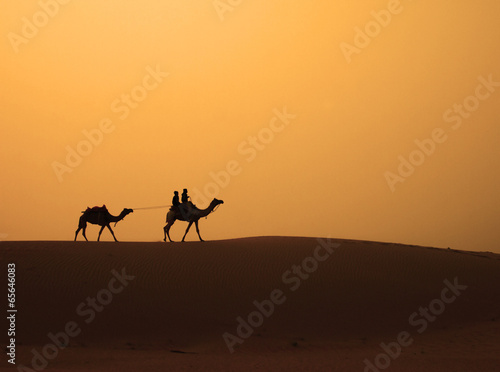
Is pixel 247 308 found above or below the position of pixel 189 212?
below

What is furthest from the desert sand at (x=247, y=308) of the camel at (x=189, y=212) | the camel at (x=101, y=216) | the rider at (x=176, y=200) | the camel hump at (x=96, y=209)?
the camel hump at (x=96, y=209)

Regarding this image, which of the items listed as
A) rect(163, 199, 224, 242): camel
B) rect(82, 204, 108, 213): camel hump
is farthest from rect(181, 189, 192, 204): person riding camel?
rect(82, 204, 108, 213): camel hump

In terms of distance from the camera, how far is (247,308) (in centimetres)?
1575

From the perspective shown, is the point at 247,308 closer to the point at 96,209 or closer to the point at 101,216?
the point at 101,216

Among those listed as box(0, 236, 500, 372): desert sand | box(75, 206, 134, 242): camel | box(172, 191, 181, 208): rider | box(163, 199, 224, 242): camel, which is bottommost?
box(0, 236, 500, 372): desert sand

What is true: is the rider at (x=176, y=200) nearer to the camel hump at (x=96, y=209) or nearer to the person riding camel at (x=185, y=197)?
the person riding camel at (x=185, y=197)

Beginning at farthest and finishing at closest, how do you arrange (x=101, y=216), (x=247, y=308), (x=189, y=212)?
(x=101, y=216)
(x=189, y=212)
(x=247, y=308)

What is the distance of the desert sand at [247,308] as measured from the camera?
12.6 m

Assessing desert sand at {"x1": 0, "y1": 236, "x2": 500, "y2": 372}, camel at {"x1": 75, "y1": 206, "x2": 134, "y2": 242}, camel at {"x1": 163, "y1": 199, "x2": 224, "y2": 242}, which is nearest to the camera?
desert sand at {"x1": 0, "y1": 236, "x2": 500, "y2": 372}

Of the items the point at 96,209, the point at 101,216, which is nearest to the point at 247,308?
the point at 101,216

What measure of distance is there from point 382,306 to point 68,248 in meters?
9.70

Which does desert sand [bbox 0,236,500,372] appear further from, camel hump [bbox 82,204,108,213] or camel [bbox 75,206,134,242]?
camel hump [bbox 82,204,108,213]

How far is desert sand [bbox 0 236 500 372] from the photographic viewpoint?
1259 cm

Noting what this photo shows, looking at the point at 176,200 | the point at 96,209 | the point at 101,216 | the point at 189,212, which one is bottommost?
the point at 189,212
